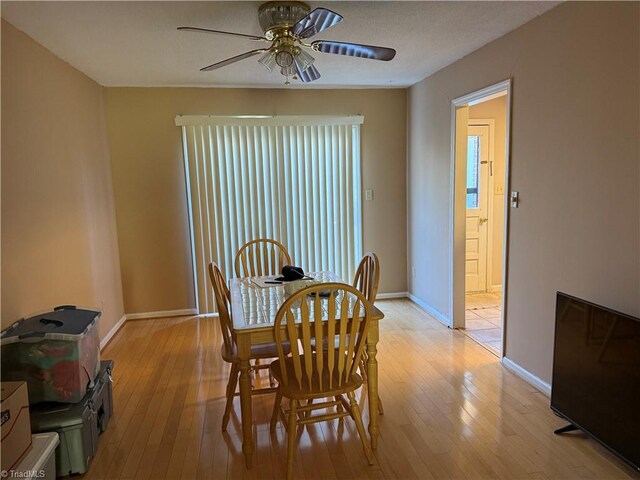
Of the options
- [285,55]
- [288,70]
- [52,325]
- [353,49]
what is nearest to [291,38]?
[285,55]

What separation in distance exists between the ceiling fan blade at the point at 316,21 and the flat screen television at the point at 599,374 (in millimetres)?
1859

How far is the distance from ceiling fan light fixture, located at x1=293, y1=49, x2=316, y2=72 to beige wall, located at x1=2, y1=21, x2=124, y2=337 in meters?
1.65

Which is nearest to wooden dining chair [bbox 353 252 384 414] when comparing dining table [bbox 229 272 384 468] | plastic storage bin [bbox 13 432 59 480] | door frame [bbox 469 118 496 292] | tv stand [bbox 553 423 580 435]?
dining table [bbox 229 272 384 468]

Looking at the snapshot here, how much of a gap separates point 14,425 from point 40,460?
21cm

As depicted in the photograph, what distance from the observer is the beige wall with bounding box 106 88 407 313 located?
14.1 ft

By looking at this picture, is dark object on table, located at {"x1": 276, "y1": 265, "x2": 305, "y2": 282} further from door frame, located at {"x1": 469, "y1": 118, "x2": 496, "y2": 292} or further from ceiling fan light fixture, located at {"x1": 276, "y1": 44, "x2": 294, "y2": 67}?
door frame, located at {"x1": 469, "y1": 118, "x2": 496, "y2": 292}

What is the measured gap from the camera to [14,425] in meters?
1.74

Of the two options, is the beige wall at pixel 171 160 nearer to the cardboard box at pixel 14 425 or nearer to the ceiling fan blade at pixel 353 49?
the ceiling fan blade at pixel 353 49

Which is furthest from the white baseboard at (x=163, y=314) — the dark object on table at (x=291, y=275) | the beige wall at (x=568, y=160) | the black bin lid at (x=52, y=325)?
the beige wall at (x=568, y=160)

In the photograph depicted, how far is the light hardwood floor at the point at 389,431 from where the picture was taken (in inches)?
82.8

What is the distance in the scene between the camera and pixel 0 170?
2.29m

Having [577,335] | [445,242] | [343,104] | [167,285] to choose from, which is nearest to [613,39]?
[577,335]

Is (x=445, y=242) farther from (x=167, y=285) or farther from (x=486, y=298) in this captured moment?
(x=167, y=285)

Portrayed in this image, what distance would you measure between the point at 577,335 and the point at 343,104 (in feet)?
10.8
